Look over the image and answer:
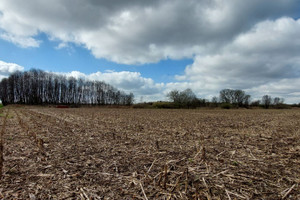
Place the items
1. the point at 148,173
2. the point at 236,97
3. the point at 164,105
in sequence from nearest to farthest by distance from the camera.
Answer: the point at 148,173 < the point at 164,105 < the point at 236,97

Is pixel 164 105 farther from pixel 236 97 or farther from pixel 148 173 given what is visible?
pixel 148 173

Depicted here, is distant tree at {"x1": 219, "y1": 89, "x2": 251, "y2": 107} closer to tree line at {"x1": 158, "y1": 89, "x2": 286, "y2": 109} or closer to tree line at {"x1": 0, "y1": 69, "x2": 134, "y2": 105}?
tree line at {"x1": 158, "y1": 89, "x2": 286, "y2": 109}

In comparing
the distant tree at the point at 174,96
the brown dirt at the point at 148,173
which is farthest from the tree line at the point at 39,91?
the brown dirt at the point at 148,173

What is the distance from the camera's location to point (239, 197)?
2.98 m

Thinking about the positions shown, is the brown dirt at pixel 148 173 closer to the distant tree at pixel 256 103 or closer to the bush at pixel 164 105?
the bush at pixel 164 105

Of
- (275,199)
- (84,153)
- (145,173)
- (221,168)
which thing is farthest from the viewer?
(84,153)

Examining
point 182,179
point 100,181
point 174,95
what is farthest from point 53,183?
point 174,95

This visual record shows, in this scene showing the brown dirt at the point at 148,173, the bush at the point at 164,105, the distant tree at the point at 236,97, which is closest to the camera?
the brown dirt at the point at 148,173

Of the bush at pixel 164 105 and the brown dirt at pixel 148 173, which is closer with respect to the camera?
the brown dirt at pixel 148 173

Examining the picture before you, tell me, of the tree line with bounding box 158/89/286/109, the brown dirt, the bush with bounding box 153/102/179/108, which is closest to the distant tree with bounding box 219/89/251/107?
the tree line with bounding box 158/89/286/109

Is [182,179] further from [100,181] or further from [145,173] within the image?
[100,181]

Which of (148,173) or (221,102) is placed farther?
(221,102)

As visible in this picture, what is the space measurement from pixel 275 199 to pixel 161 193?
2.06 meters

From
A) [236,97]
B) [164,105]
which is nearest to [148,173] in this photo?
[164,105]
